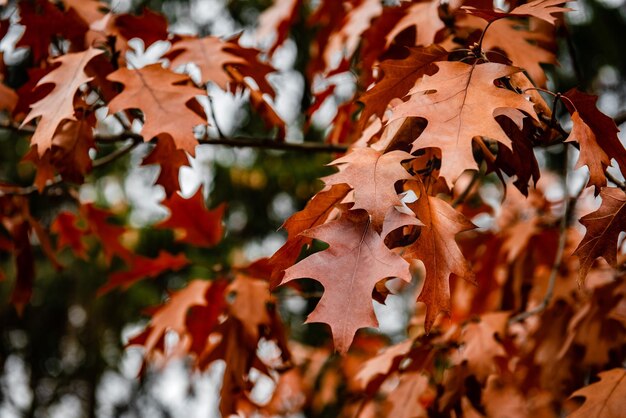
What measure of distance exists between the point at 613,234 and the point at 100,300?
4.15m

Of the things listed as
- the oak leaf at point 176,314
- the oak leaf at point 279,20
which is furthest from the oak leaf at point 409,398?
the oak leaf at point 279,20

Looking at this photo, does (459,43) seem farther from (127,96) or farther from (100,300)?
(100,300)

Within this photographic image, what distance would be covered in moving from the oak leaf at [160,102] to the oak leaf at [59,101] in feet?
0.20

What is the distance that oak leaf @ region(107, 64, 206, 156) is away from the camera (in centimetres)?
119

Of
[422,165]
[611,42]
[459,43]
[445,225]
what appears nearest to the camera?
[445,225]

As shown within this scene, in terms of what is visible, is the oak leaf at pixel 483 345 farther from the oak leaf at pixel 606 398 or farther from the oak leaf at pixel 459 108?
the oak leaf at pixel 459 108

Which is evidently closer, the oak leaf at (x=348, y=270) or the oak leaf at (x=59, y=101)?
the oak leaf at (x=348, y=270)

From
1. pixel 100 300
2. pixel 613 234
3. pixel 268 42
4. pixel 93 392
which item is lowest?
pixel 93 392

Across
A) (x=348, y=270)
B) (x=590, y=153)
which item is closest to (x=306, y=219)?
(x=348, y=270)

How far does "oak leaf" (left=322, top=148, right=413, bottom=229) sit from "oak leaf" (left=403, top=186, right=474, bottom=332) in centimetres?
6

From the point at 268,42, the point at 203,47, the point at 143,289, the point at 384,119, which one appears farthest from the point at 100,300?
the point at 384,119

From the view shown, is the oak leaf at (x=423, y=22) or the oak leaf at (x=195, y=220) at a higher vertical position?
the oak leaf at (x=423, y=22)

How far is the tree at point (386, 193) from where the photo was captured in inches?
35.1

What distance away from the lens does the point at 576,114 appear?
3.14 ft
